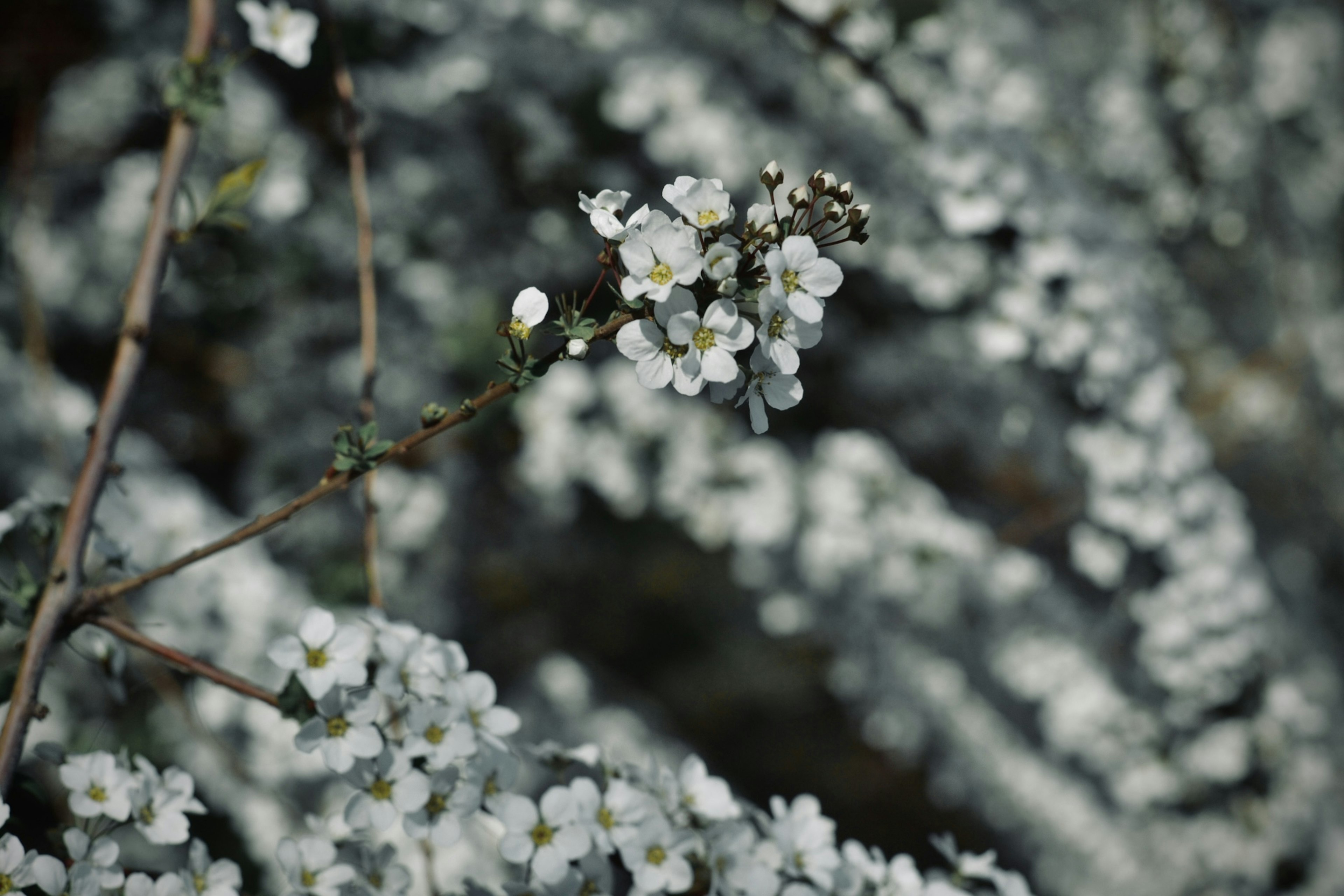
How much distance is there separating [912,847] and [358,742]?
2.67 m

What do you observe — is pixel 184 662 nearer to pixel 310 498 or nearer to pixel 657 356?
pixel 310 498

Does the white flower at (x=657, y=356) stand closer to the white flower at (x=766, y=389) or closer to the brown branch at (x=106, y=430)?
the white flower at (x=766, y=389)

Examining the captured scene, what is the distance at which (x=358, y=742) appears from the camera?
1.99ft

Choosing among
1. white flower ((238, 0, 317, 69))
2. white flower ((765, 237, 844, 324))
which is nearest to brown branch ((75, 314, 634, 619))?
white flower ((765, 237, 844, 324))

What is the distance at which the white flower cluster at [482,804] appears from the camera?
2.04 ft

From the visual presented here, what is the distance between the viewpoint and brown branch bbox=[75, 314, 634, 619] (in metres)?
0.55

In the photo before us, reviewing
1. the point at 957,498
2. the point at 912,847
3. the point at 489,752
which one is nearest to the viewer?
the point at 489,752

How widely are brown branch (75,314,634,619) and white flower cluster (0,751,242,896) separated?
12cm

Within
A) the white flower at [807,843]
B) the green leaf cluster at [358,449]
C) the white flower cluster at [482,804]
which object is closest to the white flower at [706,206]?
the green leaf cluster at [358,449]

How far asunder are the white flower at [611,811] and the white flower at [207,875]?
10.4 inches

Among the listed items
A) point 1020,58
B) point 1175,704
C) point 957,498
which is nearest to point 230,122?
point 1020,58

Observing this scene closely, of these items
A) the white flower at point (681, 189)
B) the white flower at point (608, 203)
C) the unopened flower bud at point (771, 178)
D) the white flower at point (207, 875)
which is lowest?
the white flower at point (207, 875)

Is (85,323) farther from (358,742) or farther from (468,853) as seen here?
(358,742)

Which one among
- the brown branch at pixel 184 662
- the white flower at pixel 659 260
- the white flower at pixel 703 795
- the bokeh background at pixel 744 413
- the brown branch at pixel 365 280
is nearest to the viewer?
the white flower at pixel 659 260
